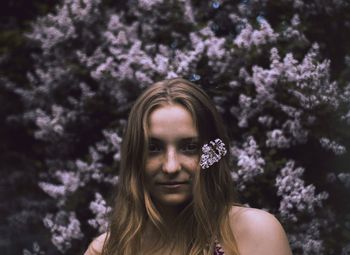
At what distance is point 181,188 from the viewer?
2.41 m

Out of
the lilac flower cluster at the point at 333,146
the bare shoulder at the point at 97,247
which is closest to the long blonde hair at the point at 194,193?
the bare shoulder at the point at 97,247

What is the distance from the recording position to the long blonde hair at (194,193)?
2.42 meters

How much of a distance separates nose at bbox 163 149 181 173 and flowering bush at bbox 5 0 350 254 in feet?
3.85

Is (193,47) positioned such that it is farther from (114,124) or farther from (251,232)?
(251,232)

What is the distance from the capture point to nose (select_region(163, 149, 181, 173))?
7.78 feet

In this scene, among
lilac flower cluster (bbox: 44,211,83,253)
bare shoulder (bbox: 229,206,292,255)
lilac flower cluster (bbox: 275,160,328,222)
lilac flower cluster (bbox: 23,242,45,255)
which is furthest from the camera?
lilac flower cluster (bbox: 23,242,45,255)

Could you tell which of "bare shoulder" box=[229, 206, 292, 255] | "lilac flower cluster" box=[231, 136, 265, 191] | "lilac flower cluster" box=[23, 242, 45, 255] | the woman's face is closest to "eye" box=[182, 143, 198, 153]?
the woman's face

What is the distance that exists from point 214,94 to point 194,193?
1552mm

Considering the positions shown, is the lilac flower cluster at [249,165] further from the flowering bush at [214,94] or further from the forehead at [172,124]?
the forehead at [172,124]

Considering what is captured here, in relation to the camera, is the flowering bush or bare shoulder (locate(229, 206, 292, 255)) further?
the flowering bush

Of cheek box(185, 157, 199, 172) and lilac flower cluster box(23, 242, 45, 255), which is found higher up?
lilac flower cluster box(23, 242, 45, 255)

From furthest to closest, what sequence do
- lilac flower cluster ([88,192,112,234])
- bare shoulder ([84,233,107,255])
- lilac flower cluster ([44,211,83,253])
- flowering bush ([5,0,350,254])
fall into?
lilac flower cluster ([44,211,83,253]), lilac flower cluster ([88,192,112,234]), flowering bush ([5,0,350,254]), bare shoulder ([84,233,107,255])

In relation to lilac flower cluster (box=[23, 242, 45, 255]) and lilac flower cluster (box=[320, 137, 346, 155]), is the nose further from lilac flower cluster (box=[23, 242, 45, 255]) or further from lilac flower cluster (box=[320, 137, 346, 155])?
lilac flower cluster (box=[23, 242, 45, 255])

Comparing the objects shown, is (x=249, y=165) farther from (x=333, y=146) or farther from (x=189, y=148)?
(x=189, y=148)
